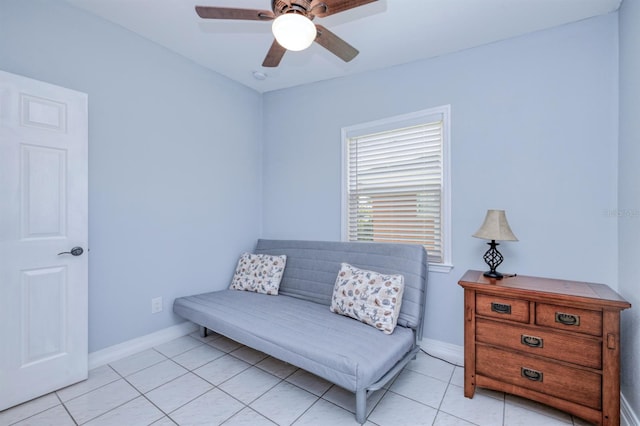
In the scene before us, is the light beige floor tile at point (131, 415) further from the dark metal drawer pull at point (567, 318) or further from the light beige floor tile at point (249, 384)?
the dark metal drawer pull at point (567, 318)

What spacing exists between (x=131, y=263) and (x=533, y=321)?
114 inches

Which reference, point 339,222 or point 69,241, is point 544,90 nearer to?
point 339,222

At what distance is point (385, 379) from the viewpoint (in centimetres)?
174

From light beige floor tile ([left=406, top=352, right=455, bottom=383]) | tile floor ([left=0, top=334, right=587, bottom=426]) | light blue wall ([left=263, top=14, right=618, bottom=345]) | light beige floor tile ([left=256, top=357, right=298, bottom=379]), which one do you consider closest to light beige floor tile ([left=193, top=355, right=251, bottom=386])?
tile floor ([left=0, top=334, right=587, bottom=426])

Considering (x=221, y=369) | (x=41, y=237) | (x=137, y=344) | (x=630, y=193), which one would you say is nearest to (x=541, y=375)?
(x=630, y=193)

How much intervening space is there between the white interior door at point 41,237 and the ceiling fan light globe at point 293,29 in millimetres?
1570

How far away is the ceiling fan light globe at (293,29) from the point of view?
1.41 metres

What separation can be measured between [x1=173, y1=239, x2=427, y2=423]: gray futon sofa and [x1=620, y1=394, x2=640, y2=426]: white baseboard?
3.65ft

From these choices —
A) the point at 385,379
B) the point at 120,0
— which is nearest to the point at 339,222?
the point at 385,379

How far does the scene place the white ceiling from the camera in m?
1.97

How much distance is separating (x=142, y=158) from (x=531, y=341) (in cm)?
311

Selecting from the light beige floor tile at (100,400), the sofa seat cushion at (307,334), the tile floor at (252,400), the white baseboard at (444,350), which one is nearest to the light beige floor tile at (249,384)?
the tile floor at (252,400)

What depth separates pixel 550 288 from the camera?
176 cm

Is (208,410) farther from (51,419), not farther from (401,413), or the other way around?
(401,413)
